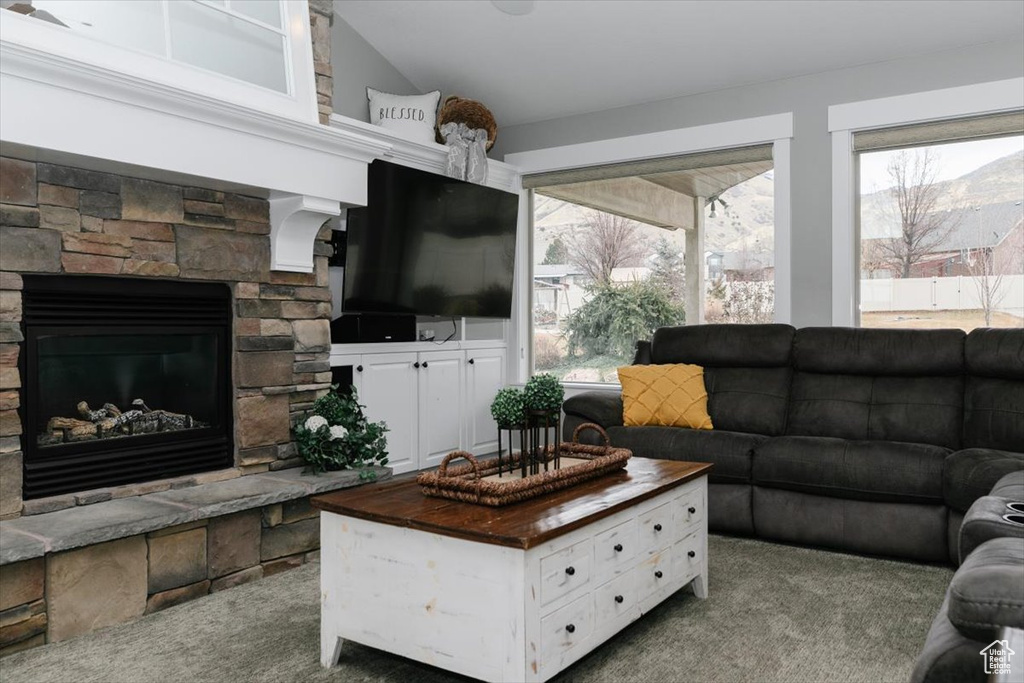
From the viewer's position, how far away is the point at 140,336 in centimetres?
306

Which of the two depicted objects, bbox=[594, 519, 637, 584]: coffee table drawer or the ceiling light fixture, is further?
the ceiling light fixture

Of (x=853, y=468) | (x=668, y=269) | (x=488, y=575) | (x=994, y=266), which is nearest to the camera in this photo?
(x=488, y=575)

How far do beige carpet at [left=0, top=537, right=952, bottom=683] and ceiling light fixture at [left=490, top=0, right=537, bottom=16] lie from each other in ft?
10.1

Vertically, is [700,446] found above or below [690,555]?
above

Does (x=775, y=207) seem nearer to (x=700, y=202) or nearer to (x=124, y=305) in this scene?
(x=700, y=202)

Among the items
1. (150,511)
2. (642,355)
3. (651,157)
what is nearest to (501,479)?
(150,511)

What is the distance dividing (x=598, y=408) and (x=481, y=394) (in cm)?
138

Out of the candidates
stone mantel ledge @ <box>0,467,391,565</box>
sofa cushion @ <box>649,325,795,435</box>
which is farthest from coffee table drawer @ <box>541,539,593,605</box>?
sofa cushion @ <box>649,325,795,435</box>

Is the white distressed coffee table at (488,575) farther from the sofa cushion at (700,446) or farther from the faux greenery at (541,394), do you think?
the sofa cushion at (700,446)

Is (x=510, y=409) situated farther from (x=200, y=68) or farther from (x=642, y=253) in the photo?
(x=642, y=253)

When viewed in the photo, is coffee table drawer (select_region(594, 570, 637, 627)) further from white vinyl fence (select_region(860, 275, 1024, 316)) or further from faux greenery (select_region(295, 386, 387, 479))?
white vinyl fence (select_region(860, 275, 1024, 316))

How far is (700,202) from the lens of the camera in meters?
5.11

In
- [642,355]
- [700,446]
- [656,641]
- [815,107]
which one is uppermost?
[815,107]

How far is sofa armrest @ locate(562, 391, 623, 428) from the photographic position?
4.14 metres
